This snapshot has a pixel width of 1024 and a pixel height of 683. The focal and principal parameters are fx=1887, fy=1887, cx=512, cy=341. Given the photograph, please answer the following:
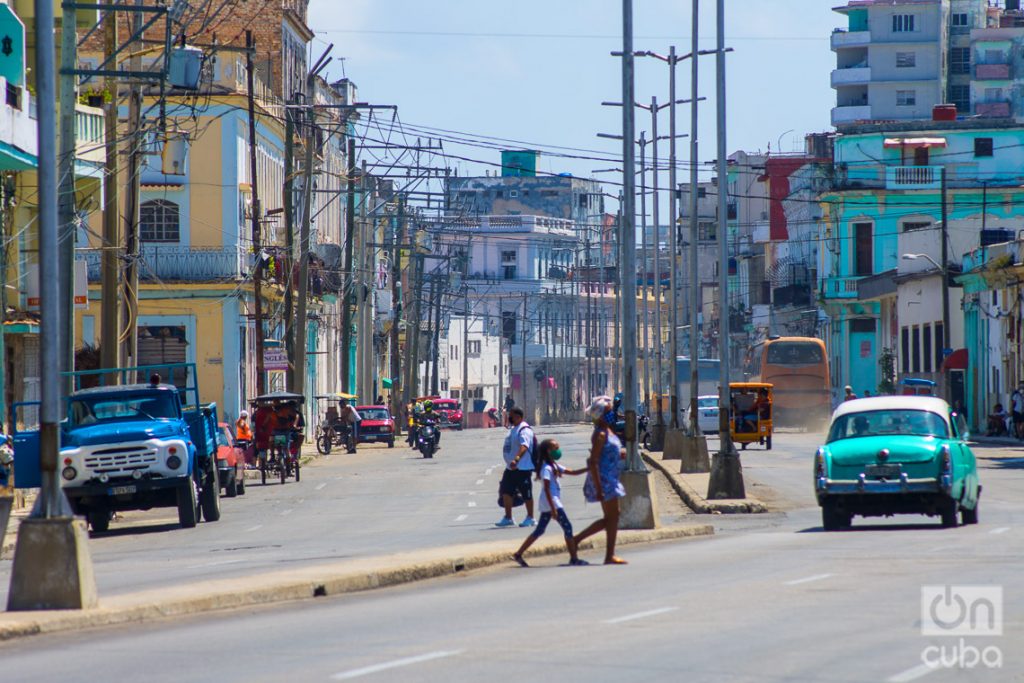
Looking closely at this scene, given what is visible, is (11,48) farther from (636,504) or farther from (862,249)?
(862,249)

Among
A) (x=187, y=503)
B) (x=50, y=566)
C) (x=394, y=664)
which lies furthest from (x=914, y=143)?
(x=394, y=664)

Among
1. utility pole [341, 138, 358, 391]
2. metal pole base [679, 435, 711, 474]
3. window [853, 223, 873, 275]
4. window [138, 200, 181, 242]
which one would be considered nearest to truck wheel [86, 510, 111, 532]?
metal pole base [679, 435, 711, 474]

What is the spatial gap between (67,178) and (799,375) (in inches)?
2042

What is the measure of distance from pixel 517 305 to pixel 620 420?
10202 centimetres

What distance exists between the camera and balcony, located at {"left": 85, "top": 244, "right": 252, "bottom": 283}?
63031 millimetres

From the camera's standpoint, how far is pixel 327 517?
102 feet

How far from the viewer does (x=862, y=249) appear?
96938mm

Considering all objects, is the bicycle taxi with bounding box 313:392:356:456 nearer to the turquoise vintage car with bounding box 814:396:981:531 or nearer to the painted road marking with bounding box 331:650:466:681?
the turquoise vintage car with bounding box 814:396:981:531

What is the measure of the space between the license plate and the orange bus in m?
54.0

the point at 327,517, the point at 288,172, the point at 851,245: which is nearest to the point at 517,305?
the point at 851,245

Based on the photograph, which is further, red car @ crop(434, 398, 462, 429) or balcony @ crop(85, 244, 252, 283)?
red car @ crop(434, 398, 462, 429)

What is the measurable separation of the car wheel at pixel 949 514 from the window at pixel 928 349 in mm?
60588

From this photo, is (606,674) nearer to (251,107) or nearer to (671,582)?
(671,582)

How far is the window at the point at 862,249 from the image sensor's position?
96.7m
